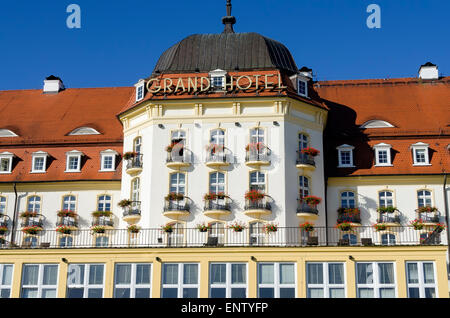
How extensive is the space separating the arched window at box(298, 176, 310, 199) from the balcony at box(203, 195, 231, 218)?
393 centimetres

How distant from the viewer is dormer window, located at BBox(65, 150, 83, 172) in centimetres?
4375

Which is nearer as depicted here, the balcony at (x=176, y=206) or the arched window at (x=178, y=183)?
the balcony at (x=176, y=206)

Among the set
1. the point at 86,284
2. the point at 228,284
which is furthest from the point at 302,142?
the point at 86,284

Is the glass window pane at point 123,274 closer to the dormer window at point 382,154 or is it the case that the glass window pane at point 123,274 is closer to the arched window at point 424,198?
Answer: the dormer window at point 382,154

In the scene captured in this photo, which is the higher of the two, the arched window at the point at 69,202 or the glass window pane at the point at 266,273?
the arched window at the point at 69,202

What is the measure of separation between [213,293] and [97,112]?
65.5ft

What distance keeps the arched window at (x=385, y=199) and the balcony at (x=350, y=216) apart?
1505mm

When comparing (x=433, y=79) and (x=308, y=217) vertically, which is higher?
(x=433, y=79)

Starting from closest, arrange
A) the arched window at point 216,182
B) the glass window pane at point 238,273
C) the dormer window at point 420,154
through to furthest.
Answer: the glass window pane at point 238,273 < the arched window at point 216,182 < the dormer window at point 420,154

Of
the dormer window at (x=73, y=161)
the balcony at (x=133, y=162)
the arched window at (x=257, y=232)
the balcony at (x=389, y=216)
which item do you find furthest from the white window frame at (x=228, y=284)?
the dormer window at (x=73, y=161)

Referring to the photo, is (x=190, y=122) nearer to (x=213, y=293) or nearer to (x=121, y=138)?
(x=121, y=138)

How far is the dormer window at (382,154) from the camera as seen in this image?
4238 cm

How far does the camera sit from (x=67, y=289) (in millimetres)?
32062

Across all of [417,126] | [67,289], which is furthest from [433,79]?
[67,289]
